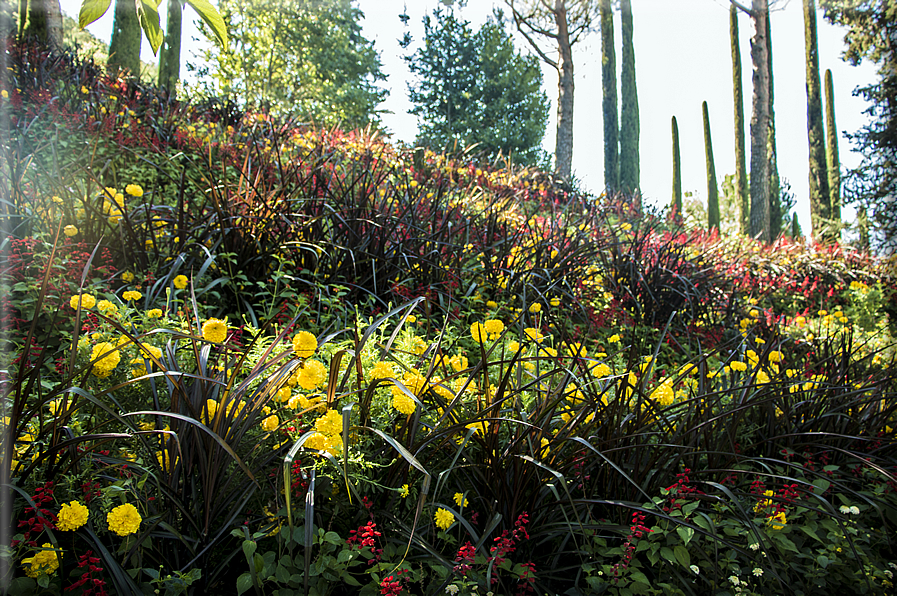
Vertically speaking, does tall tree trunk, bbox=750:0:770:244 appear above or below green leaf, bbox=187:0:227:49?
above

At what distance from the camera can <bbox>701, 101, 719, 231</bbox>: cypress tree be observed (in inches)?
862

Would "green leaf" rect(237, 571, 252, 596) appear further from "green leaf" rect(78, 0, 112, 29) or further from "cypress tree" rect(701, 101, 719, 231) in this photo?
"cypress tree" rect(701, 101, 719, 231)

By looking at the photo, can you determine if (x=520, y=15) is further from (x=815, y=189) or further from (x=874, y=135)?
(x=815, y=189)

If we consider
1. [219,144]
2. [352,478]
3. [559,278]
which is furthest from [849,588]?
[219,144]

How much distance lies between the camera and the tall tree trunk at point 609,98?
16.6m

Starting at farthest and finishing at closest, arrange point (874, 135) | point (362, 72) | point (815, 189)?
point (362, 72), point (815, 189), point (874, 135)

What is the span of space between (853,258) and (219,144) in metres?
9.19

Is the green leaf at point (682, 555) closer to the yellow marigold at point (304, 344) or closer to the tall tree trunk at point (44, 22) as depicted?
the yellow marigold at point (304, 344)

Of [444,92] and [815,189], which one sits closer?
[815,189]

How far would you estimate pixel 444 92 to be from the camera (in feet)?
72.7

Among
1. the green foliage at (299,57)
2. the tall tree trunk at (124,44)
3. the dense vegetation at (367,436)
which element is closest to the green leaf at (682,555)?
the dense vegetation at (367,436)

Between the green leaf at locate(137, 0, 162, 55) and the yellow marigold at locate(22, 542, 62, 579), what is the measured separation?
1168mm

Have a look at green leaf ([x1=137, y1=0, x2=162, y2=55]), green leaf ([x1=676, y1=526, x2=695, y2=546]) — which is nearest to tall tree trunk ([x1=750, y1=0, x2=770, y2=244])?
green leaf ([x1=676, y1=526, x2=695, y2=546])

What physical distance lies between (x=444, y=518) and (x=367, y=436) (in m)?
A: 0.32
